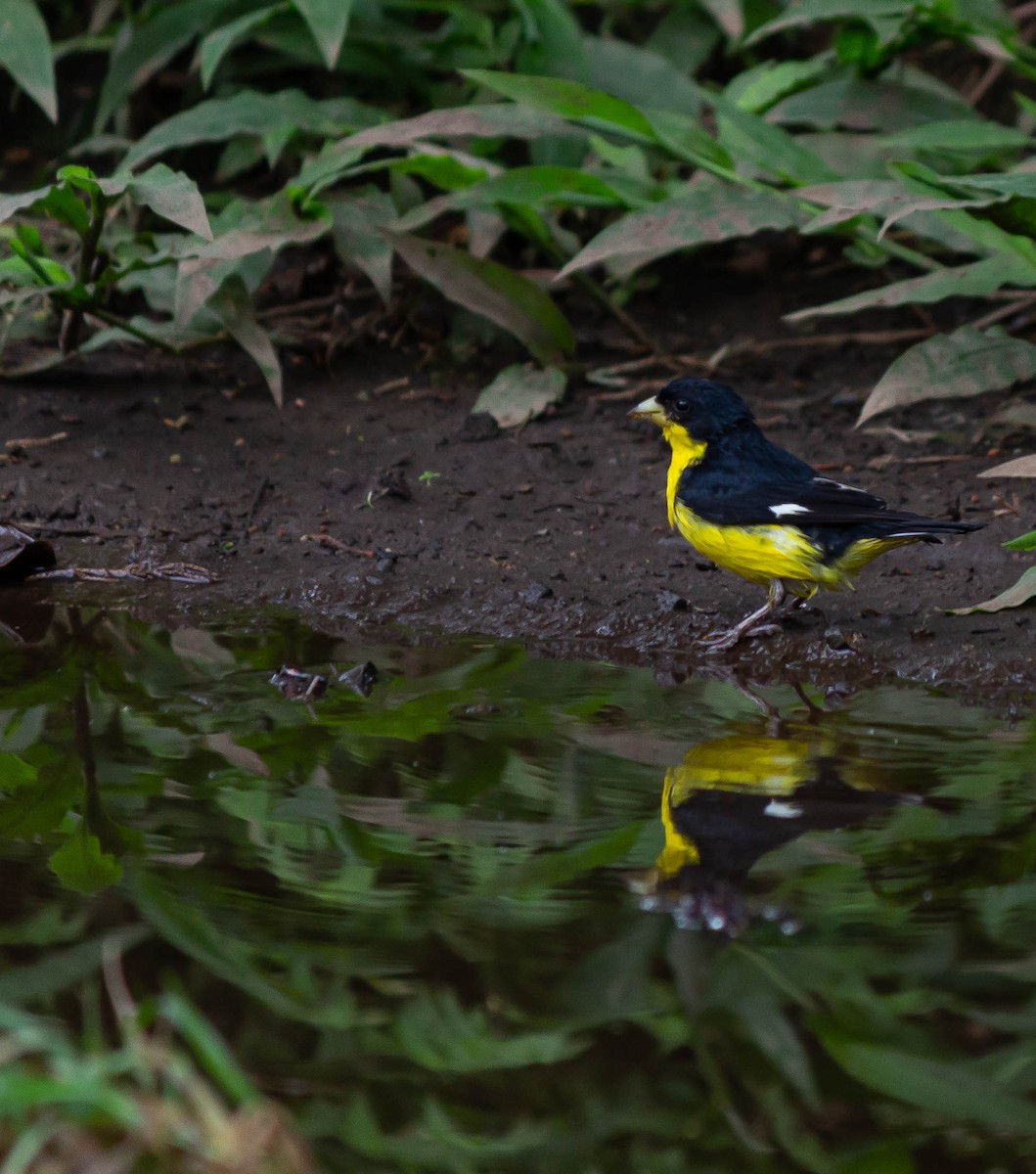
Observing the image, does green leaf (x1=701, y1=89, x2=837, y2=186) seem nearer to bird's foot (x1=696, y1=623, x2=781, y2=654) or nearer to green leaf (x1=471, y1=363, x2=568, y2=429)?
green leaf (x1=471, y1=363, x2=568, y2=429)

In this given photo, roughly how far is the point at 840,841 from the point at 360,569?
6.77 feet

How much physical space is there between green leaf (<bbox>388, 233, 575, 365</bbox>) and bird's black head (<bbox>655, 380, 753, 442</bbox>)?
1.36m

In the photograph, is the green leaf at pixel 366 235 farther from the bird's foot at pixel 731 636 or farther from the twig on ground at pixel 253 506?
the bird's foot at pixel 731 636

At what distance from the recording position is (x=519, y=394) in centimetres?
573

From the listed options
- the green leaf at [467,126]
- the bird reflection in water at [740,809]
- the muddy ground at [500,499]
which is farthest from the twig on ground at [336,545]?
the bird reflection in water at [740,809]

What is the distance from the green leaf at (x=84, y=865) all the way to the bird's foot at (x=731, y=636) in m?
1.84

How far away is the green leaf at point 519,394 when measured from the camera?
564 centimetres

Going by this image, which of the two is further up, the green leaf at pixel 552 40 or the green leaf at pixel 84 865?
the green leaf at pixel 552 40

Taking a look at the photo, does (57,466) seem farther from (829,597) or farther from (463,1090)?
(463,1090)

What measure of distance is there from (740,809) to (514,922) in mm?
676

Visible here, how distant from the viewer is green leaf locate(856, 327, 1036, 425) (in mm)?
4957

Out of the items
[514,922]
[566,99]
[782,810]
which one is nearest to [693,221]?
[566,99]

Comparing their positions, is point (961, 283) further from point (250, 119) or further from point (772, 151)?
point (250, 119)

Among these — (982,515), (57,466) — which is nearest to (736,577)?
(982,515)
